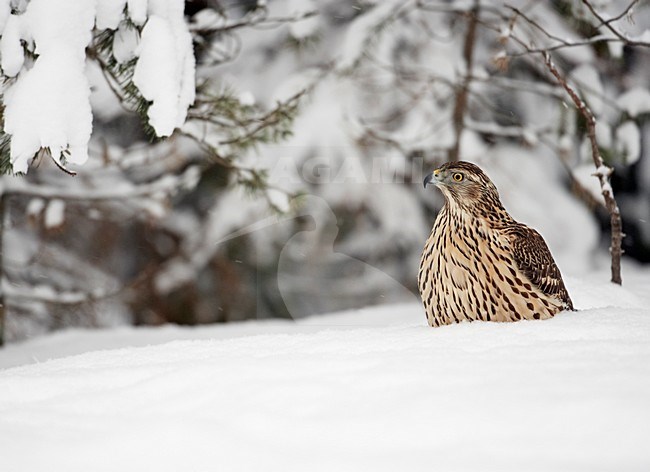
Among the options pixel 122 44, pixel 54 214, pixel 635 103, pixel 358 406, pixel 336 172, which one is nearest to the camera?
pixel 358 406

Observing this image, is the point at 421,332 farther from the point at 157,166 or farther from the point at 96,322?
the point at 157,166

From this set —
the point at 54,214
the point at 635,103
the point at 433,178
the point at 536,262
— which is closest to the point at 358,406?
the point at 536,262

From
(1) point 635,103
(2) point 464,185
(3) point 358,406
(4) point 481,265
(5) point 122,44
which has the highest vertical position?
(1) point 635,103

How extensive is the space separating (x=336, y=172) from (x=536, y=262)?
4.42 metres

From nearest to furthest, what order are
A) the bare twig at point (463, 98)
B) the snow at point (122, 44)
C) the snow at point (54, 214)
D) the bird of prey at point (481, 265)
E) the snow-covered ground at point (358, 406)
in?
the snow-covered ground at point (358, 406)
the bird of prey at point (481, 265)
the snow at point (122, 44)
the snow at point (54, 214)
the bare twig at point (463, 98)

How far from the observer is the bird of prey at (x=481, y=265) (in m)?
2.79

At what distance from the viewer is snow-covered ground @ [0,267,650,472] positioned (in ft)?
5.27

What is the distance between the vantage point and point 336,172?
23.4 feet

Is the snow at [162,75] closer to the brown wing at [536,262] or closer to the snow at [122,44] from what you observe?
the snow at [122,44]

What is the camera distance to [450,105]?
7168mm

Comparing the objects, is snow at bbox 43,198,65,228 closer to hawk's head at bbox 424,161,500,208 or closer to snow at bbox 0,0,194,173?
snow at bbox 0,0,194,173

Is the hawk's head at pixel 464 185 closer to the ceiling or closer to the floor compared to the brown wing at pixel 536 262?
closer to the ceiling

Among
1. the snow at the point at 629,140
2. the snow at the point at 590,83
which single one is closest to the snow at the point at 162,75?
the snow at the point at 629,140

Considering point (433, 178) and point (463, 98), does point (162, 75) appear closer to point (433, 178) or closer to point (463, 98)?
point (433, 178)
